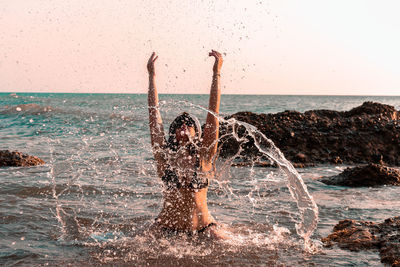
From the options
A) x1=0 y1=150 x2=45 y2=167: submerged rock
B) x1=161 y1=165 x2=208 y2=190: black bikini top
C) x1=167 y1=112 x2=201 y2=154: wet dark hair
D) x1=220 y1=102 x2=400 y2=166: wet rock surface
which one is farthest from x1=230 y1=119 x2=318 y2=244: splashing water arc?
x1=0 y1=150 x2=45 y2=167: submerged rock

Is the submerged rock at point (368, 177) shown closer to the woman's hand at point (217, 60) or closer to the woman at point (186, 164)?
the woman at point (186, 164)

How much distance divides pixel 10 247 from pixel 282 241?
3290 mm

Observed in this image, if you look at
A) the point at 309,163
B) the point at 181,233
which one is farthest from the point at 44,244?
the point at 309,163

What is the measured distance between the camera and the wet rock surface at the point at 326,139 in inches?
427

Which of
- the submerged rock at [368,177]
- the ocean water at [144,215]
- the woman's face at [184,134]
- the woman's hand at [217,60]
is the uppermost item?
the woman's hand at [217,60]

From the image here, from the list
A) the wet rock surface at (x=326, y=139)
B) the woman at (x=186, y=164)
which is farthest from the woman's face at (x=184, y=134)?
the wet rock surface at (x=326, y=139)

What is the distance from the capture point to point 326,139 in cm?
1120

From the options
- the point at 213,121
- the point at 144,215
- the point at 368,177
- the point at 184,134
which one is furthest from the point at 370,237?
the point at 368,177

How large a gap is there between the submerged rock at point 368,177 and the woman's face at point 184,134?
4.68 m

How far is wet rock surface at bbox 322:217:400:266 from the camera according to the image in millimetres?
4359

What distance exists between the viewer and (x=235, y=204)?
6.91 m

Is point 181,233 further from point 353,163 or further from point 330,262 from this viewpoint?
point 353,163

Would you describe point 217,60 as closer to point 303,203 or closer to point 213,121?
point 213,121

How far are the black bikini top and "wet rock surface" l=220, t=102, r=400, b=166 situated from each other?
5945mm
